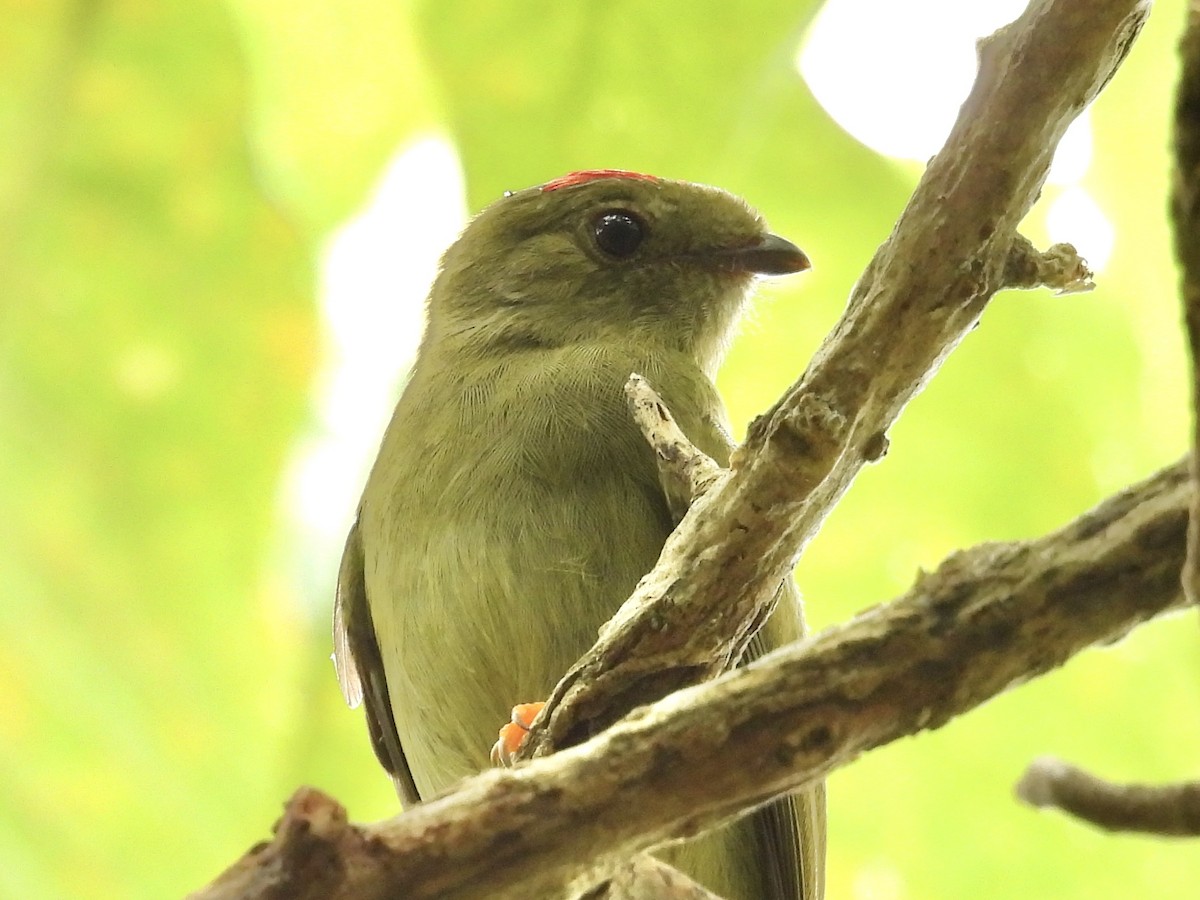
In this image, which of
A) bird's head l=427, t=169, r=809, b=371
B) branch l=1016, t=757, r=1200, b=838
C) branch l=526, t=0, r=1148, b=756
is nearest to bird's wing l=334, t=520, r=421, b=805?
bird's head l=427, t=169, r=809, b=371

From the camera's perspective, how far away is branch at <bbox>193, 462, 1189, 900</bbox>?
116 centimetres


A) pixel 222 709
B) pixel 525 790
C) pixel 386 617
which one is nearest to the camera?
pixel 525 790

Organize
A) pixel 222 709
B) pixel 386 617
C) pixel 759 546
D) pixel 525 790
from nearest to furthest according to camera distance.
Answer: pixel 525 790 → pixel 759 546 → pixel 386 617 → pixel 222 709

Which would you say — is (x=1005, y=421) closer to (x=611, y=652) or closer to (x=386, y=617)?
(x=386, y=617)

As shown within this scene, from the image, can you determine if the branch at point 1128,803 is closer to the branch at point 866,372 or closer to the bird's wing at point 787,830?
the branch at point 866,372

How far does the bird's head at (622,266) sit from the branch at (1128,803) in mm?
1871

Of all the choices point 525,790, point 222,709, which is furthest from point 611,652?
point 222,709

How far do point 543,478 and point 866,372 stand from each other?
0.96 m

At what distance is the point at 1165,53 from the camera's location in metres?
3.22

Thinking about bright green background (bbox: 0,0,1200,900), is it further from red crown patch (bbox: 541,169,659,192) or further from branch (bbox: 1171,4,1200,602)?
branch (bbox: 1171,4,1200,602)

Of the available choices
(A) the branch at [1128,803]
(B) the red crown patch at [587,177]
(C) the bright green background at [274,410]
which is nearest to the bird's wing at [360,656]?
(C) the bright green background at [274,410]

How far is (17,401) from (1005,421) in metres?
2.28

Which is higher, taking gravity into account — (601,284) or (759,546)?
(601,284)

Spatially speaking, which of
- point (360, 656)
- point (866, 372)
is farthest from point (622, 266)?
point (866, 372)
